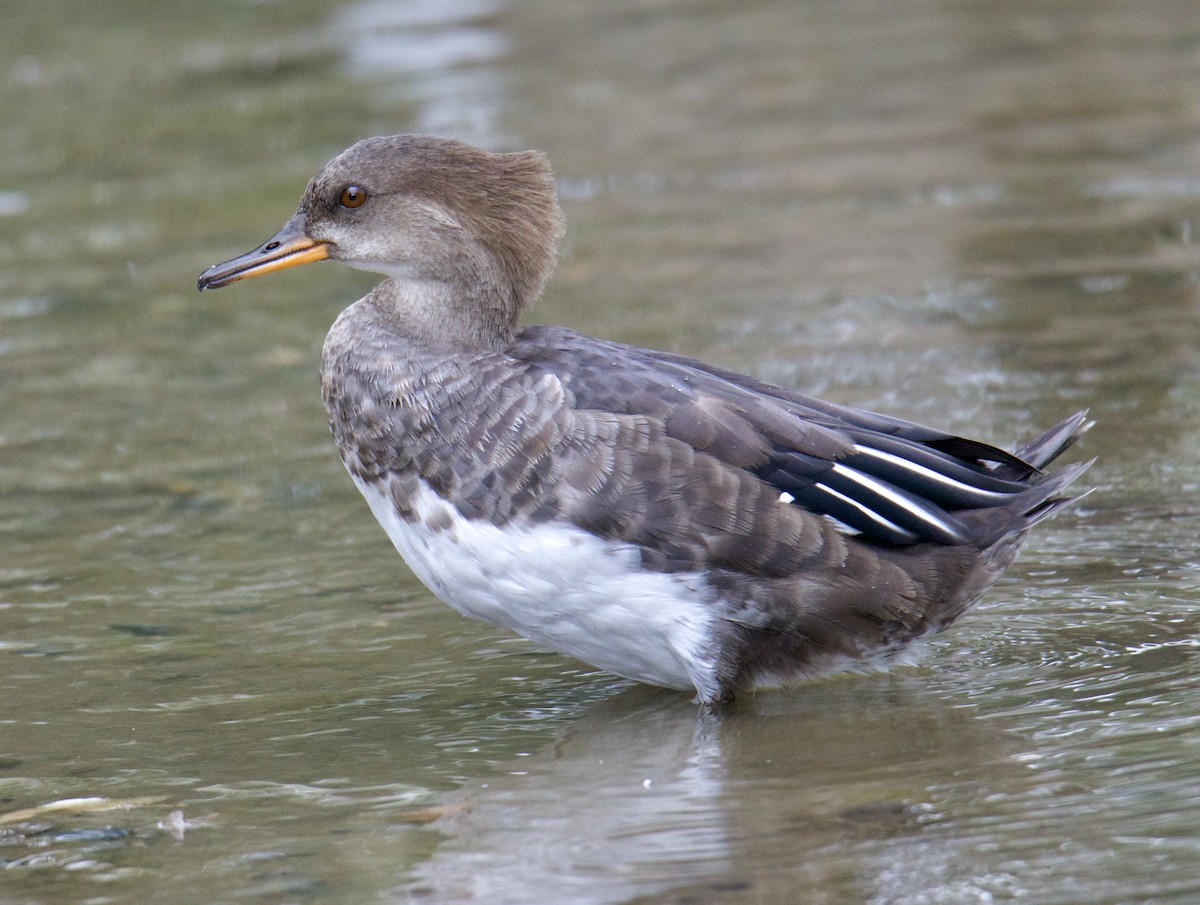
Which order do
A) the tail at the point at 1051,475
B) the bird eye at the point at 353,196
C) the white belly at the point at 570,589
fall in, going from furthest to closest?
the bird eye at the point at 353,196, the tail at the point at 1051,475, the white belly at the point at 570,589

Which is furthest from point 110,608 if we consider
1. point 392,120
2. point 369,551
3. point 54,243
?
point 392,120

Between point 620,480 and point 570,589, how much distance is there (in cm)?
34

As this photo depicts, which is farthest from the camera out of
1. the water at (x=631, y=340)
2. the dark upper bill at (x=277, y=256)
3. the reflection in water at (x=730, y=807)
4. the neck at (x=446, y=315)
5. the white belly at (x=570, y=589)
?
the dark upper bill at (x=277, y=256)

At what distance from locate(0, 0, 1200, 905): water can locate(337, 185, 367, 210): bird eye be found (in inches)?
57.3

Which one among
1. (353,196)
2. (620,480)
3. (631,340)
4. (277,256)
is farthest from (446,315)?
(631,340)

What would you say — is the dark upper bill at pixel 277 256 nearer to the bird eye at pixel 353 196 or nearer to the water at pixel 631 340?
the bird eye at pixel 353 196

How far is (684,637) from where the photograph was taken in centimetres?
507

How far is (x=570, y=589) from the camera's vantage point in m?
5.00

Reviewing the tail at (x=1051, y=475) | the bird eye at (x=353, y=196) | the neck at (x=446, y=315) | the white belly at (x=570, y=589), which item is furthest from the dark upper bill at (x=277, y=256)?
the tail at (x=1051, y=475)

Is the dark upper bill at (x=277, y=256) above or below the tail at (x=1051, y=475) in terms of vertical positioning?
above

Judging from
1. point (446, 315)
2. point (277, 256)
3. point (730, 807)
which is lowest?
point (730, 807)

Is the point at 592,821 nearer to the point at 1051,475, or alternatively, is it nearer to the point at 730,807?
the point at 730,807

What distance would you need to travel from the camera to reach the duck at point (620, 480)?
502 cm

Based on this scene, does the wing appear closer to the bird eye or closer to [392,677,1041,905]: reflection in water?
[392,677,1041,905]: reflection in water
